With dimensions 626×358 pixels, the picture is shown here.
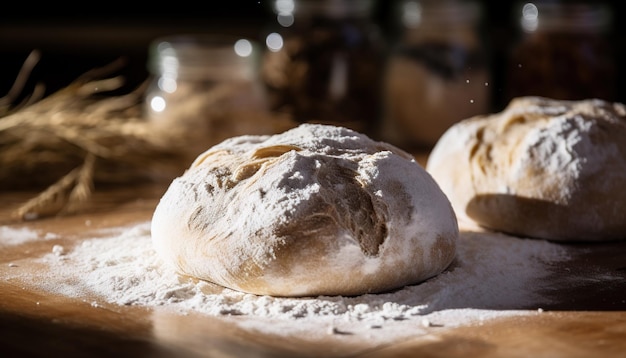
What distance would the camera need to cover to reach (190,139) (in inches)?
87.9

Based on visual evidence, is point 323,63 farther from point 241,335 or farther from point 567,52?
point 241,335

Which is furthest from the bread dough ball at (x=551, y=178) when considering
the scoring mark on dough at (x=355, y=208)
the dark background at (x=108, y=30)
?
the dark background at (x=108, y=30)

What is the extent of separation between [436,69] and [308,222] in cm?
150

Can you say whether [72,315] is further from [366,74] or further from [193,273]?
[366,74]

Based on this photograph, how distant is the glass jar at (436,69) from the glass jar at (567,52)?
194 millimetres

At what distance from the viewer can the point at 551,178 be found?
65.6 inches

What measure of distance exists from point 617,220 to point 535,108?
11.2 inches

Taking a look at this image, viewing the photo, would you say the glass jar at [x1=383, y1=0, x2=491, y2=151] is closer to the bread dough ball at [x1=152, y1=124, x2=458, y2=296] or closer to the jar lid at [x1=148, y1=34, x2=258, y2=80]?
the jar lid at [x1=148, y1=34, x2=258, y2=80]

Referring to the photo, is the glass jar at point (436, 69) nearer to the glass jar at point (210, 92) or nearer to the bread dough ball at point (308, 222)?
the glass jar at point (210, 92)

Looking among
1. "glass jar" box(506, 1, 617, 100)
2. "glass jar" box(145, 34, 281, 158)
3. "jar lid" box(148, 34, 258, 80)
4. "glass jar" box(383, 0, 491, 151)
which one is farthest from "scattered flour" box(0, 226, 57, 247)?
"glass jar" box(506, 1, 617, 100)

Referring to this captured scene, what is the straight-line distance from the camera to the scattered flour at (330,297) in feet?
4.01

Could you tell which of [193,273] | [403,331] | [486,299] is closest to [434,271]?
[486,299]

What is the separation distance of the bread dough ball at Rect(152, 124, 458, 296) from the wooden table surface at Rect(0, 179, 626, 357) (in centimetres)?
11

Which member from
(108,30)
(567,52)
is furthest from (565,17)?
(108,30)
